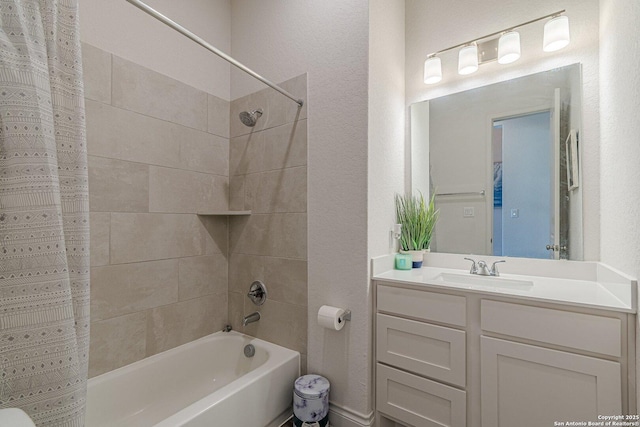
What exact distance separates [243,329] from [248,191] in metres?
0.95

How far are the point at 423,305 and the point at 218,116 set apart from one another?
177 cm

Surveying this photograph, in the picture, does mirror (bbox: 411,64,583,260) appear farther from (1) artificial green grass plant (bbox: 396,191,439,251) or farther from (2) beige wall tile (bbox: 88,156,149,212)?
(2) beige wall tile (bbox: 88,156,149,212)

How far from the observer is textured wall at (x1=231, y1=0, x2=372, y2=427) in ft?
4.84

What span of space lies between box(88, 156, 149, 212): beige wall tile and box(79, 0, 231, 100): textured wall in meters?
0.59

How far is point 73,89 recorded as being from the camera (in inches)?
35.4

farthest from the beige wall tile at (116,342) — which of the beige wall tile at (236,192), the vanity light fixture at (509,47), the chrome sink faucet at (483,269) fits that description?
the vanity light fixture at (509,47)

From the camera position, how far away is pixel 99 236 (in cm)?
143

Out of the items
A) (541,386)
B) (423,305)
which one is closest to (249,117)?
(423,305)

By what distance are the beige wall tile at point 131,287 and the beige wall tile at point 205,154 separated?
630 millimetres

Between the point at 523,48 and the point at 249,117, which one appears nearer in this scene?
the point at 523,48

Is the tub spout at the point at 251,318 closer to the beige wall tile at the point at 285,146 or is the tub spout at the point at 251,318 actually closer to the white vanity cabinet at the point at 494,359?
the white vanity cabinet at the point at 494,359

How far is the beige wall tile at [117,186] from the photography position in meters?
1.42

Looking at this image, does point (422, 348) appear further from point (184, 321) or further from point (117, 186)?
point (117, 186)

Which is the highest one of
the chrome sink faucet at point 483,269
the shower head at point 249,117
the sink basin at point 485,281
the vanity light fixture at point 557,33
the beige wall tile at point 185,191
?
the vanity light fixture at point 557,33
